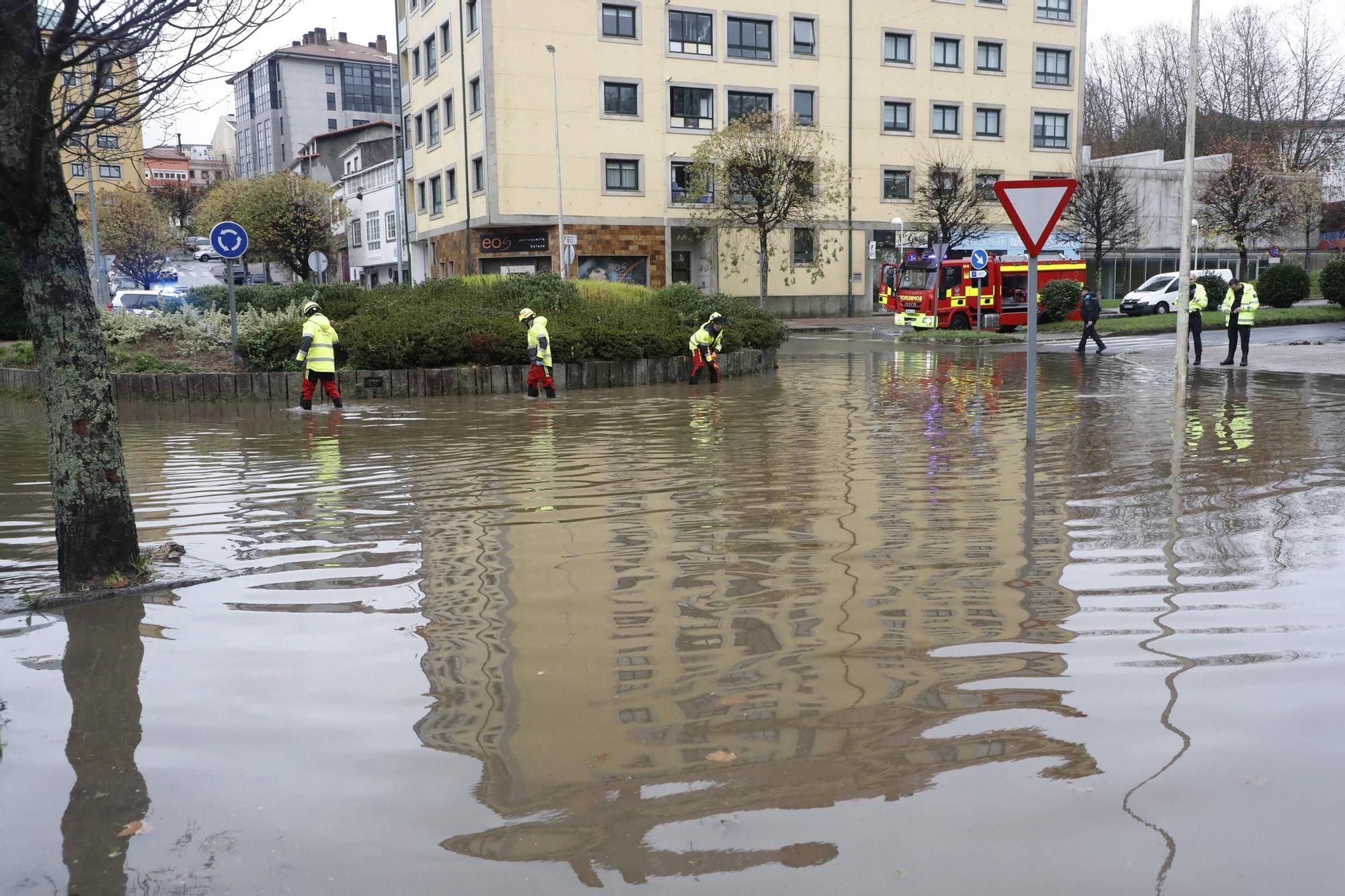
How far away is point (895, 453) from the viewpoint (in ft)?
37.6

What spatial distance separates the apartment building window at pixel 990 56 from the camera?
54.7 meters

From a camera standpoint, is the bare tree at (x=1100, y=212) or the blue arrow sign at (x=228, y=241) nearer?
the blue arrow sign at (x=228, y=241)

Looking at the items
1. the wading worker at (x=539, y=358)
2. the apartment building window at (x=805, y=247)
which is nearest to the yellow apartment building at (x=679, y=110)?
the apartment building window at (x=805, y=247)

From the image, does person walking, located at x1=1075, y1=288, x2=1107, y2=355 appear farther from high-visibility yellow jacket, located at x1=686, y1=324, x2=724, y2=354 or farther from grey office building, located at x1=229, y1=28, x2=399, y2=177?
grey office building, located at x1=229, y1=28, x2=399, y2=177

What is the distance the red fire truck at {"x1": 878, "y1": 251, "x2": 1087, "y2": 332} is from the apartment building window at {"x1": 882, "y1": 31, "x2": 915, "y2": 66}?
51.8 feet

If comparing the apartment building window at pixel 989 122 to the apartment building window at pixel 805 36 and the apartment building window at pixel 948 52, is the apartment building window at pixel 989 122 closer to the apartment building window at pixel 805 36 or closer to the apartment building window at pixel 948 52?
the apartment building window at pixel 948 52

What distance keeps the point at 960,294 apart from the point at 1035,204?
94.0 ft

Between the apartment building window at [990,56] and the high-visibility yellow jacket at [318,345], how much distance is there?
44.5 meters

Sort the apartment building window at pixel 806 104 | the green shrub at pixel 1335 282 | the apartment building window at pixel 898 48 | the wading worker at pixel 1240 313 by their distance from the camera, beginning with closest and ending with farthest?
the wading worker at pixel 1240 313, the green shrub at pixel 1335 282, the apartment building window at pixel 806 104, the apartment building window at pixel 898 48

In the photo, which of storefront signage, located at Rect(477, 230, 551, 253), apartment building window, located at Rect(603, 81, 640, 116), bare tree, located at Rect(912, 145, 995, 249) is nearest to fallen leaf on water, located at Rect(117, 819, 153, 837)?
storefront signage, located at Rect(477, 230, 551, 253)

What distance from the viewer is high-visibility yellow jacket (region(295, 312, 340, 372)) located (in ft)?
55.7

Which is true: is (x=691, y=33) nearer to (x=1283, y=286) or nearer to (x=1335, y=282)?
(x=1283, y=286)

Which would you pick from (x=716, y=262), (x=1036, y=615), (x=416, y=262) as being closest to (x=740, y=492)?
(x=1036, y=615)

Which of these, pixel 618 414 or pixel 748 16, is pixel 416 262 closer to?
pixel 748 16
